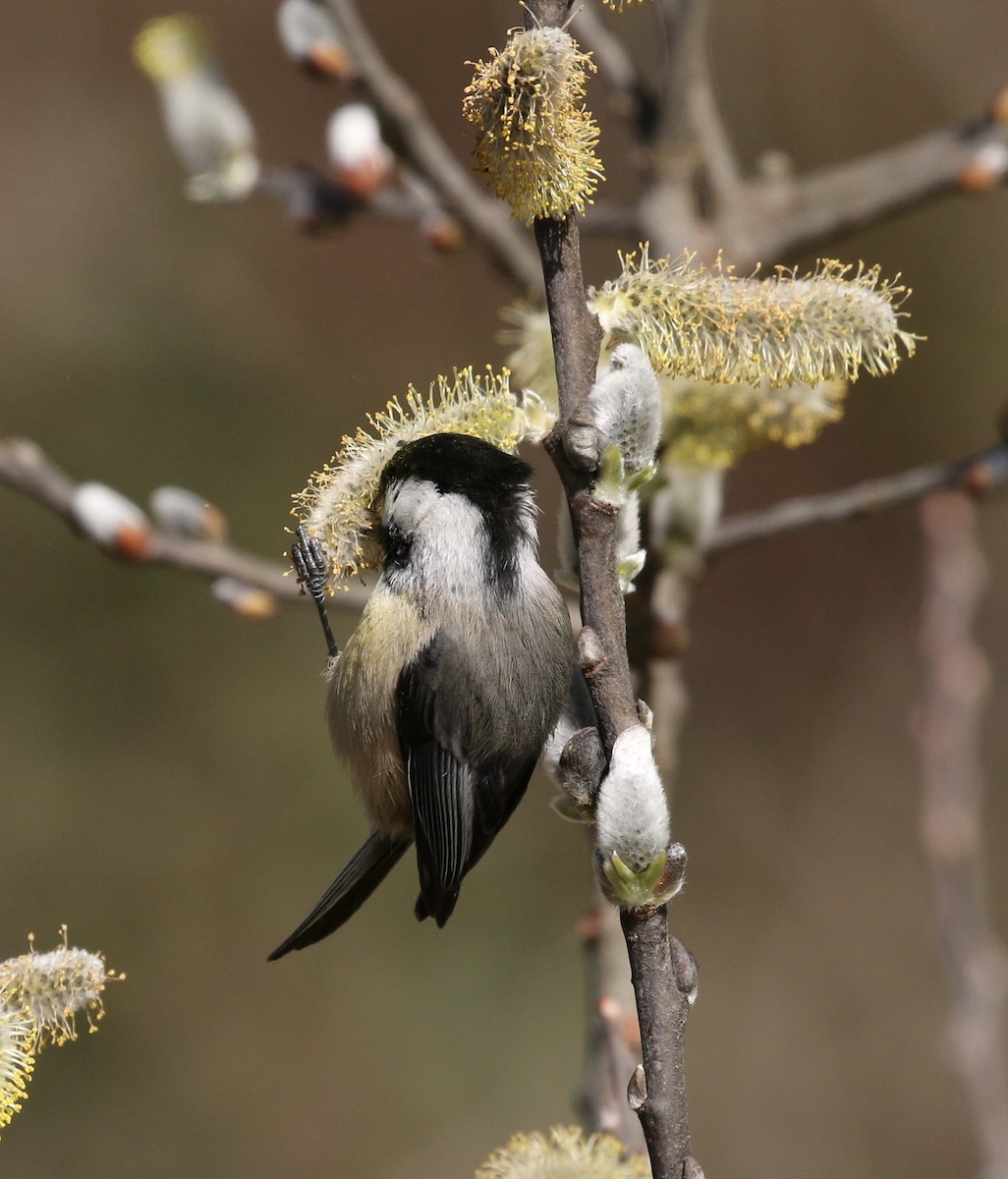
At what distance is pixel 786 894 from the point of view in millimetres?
3074

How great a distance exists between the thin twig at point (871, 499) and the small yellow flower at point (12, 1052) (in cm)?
92

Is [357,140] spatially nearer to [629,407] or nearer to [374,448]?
[374,448]

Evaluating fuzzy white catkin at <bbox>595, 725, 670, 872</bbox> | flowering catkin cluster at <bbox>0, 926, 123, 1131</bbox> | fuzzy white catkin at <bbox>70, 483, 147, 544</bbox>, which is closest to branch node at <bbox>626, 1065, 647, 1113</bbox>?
fuzzy white catkin at <bbox>595, 725, 670, 872</bbox>

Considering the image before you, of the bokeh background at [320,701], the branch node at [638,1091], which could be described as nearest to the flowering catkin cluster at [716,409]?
the branch node at [638,1091]

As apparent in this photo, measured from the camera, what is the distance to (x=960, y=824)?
1.34 m

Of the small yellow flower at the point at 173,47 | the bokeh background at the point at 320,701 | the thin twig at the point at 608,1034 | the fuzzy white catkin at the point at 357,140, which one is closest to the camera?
the thin twig at the point at 608,1034

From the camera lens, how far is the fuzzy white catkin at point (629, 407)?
87 centimetres

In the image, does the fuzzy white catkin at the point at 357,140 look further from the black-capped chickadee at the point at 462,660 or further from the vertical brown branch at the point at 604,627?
the vertical brown branch at the point at 604,627

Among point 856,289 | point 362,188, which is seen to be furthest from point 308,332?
point 856,289

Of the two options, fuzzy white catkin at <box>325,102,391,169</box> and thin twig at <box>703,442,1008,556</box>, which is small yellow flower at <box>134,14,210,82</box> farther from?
thin twig at <box>703,442,1008,556</box>

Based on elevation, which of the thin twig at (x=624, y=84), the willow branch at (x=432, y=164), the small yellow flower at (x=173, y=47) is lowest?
the willow branch at (x=432, y=164)

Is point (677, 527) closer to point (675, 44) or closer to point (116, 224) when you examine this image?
point (675, 44)

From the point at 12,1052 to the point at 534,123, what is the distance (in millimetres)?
710

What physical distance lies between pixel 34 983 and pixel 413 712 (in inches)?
21.3
